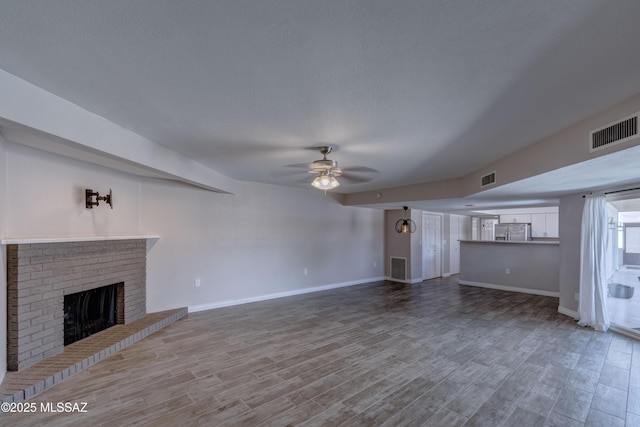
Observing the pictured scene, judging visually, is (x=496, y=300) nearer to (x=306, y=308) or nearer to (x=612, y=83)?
(x=306, y=308)

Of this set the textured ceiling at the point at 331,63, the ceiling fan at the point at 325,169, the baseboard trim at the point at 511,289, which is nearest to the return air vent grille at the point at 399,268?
the baseboard trim at the point at 511,289

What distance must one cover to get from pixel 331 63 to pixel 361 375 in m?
2.86

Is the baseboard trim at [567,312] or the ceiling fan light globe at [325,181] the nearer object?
the ceiling fan light globe at [325,181]

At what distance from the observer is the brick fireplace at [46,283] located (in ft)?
9.20

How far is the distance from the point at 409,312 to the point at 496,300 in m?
2.26

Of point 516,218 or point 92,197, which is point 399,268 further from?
point 92,197

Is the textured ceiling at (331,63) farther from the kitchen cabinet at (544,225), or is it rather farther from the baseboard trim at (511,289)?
the kitchen cabinet at (544,225)

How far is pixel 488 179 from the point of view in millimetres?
4266

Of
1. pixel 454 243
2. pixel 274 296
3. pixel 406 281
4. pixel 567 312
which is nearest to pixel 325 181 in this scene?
pixel 274 296

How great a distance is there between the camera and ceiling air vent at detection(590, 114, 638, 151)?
2074 millimetres

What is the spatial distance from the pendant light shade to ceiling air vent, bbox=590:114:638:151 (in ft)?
18.1

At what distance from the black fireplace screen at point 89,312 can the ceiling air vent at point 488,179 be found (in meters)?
5.53

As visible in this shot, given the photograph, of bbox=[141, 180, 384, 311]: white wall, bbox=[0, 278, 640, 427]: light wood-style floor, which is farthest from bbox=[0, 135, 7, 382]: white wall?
bbox=[141, 180, 384, 311]: white wall

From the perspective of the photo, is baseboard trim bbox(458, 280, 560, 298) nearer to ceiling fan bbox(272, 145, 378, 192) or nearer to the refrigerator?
the refrigerator
